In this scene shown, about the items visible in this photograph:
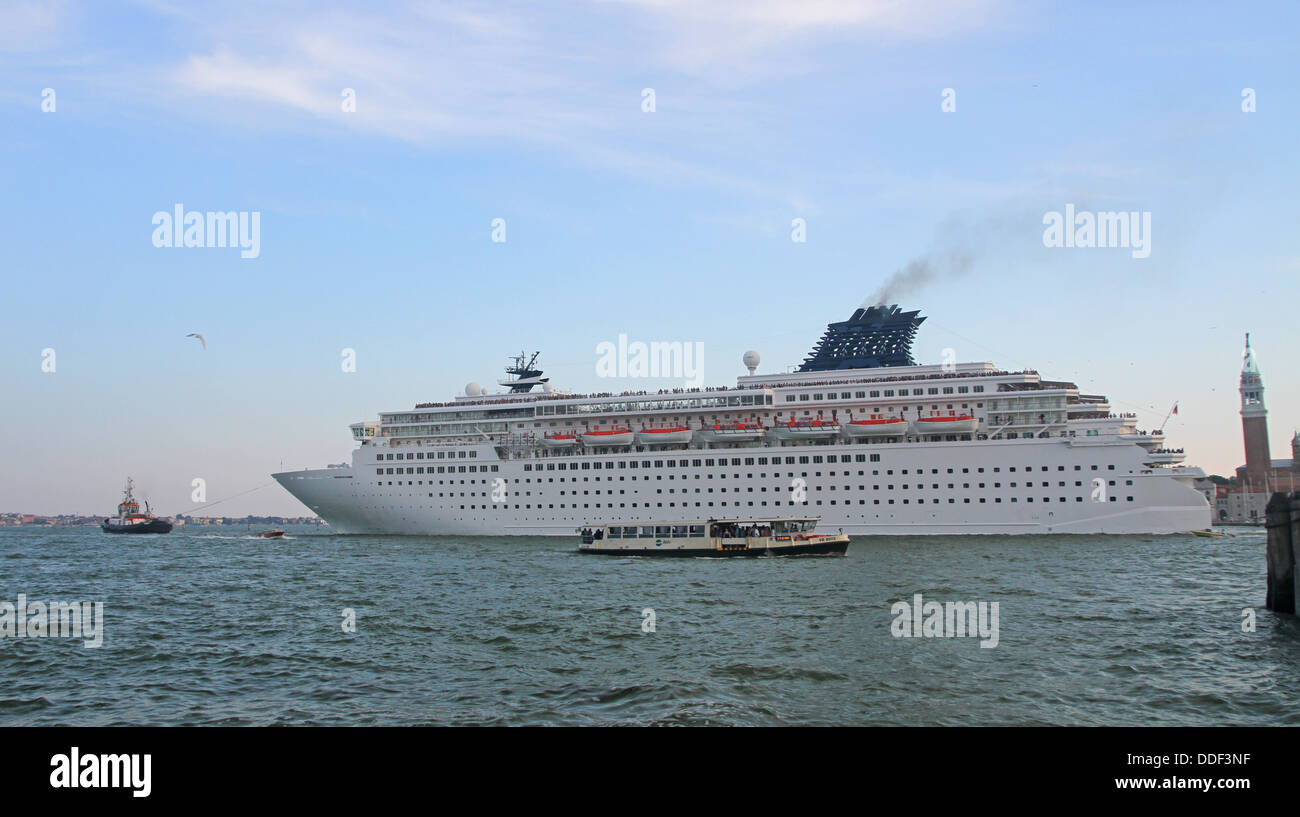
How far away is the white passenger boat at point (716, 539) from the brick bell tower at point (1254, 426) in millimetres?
106373

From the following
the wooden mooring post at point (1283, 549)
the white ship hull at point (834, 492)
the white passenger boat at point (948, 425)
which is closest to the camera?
the wooden mooring post at point (1283, 549)

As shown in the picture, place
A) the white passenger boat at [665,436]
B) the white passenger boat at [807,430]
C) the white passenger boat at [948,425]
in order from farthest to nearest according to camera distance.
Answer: the white passenger boat at [665,436]
the white passenger boat at [807,430]
the white passenger boat at [948,425]

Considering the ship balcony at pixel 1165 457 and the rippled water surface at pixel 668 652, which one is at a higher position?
the ship balcony at pixel 1165 457

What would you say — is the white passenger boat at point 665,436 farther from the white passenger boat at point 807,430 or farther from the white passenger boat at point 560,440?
the white passenger boat at point 807,430

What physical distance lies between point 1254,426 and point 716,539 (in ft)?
380

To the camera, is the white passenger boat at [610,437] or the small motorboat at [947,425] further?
the white passenger boat at [610,437]

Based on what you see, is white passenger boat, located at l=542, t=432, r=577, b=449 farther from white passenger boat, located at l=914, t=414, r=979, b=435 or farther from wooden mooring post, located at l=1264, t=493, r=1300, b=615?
wooden mooring post, located at l=1264, t=493, r=1300, b=615

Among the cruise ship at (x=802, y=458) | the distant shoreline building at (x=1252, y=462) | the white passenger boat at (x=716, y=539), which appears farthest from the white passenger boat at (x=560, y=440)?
the distant shoreline building at (x=1252, y=462)

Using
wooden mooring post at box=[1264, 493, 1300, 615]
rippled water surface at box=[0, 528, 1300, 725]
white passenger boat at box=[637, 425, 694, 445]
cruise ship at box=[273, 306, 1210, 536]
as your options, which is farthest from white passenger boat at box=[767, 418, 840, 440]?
wooden mooring post at box=[1264, 493, 1300, 615]

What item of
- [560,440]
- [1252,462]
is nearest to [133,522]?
[560,440]

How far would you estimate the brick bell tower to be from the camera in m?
127

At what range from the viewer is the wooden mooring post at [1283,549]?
22.9 meters

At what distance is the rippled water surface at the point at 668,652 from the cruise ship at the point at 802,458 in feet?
61.0
